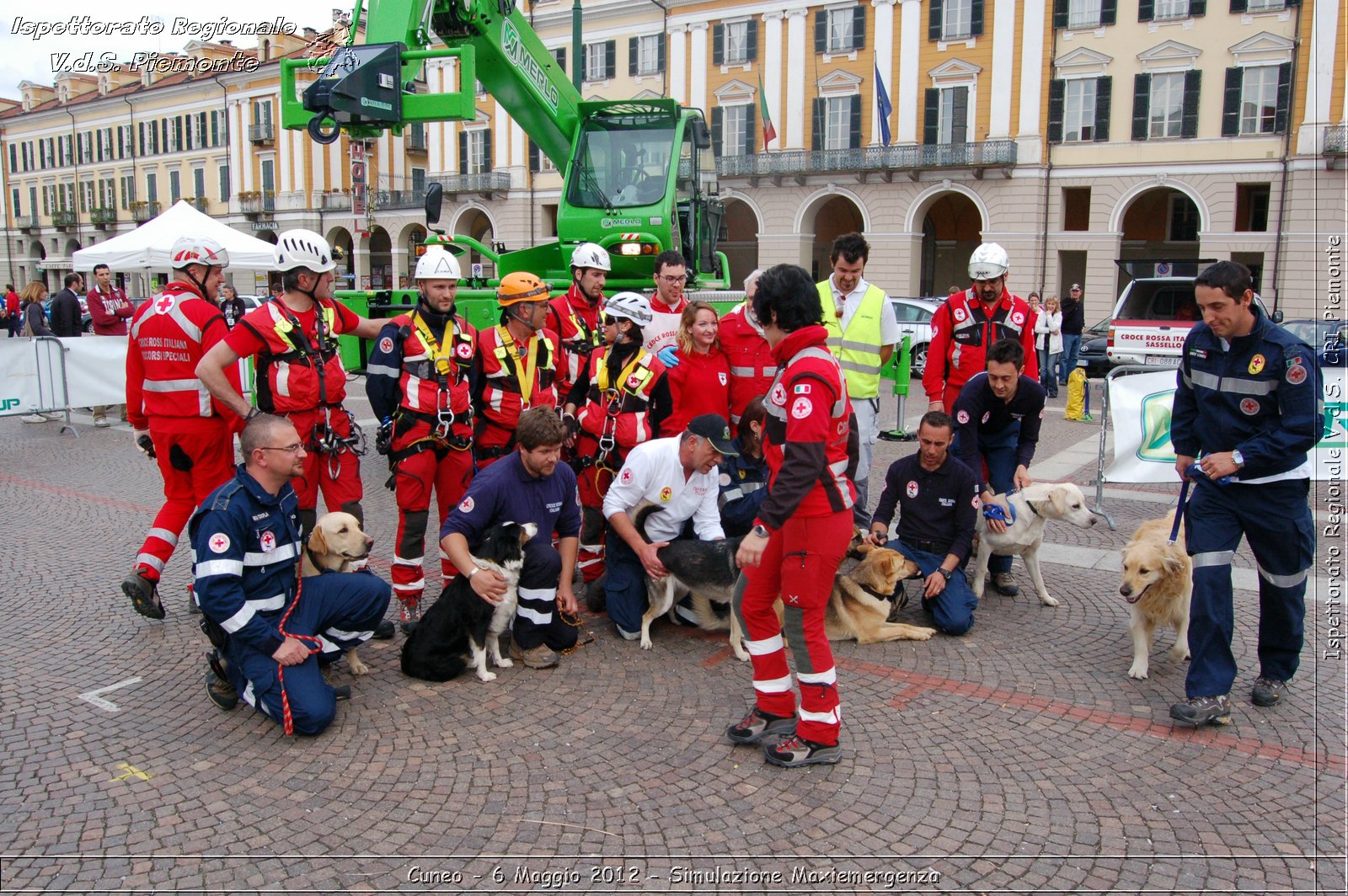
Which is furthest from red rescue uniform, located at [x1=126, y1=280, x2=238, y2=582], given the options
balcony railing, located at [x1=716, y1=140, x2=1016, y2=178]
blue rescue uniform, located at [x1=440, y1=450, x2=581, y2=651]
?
balcony railing, located at [x1=716, y1=140, x2=1016, y2=178]

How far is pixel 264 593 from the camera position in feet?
13.6

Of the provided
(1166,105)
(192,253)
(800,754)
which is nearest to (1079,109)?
(1166,105)

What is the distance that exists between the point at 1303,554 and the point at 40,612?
6.90 m

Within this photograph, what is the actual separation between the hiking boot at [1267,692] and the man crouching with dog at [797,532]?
7.09 feet

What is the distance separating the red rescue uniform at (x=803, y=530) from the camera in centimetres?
367

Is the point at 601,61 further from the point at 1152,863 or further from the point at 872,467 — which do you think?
the point at 1152,863

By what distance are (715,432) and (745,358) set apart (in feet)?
4.06

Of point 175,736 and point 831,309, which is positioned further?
point 831,309

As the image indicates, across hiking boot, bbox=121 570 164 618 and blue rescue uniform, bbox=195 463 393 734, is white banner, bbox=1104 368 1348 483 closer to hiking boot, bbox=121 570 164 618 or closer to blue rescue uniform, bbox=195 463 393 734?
blue rescue uniform, bbox=195 463 393 734

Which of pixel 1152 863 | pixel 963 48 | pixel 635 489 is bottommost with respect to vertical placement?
pixel 1152 863

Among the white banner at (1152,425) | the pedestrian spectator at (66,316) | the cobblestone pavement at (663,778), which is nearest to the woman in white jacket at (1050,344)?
the white banner at (1152,425)

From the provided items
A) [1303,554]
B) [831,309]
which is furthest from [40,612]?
[1303,554]

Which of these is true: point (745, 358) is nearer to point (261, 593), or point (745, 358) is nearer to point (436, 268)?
point (436, 268)

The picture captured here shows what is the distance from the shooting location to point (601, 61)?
42.6 m
